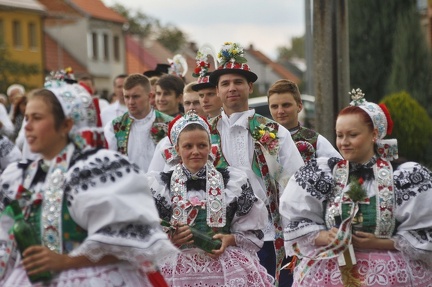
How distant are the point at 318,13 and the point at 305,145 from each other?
282 centimetres

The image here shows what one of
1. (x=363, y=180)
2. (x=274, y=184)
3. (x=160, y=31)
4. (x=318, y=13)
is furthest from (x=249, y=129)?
(x=160, y=31)

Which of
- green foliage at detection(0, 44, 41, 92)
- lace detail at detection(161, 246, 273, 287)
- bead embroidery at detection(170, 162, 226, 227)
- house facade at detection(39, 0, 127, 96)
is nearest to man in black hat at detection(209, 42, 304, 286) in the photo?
bead embroidery at detection(170, 162, 226, 227)

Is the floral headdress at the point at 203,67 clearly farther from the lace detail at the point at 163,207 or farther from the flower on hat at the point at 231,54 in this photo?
the lace detail at the point at 163,207

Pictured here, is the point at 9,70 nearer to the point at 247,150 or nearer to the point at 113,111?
the point at 113,111

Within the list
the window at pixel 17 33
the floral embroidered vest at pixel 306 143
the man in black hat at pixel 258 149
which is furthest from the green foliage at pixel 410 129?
the window at pixel 17 33

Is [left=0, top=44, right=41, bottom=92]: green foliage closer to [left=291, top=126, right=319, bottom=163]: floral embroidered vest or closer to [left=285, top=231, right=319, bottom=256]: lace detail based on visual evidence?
[left=291, top=126, right=319, bottom=163]: floral embroidered vest

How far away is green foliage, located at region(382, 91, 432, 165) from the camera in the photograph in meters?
19.8

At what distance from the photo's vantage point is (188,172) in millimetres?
8602

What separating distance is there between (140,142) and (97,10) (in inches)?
2446

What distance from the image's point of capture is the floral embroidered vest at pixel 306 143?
10375 millimetres

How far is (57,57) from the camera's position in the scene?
69.2 meters

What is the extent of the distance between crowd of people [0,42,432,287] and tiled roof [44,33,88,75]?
5738 cm

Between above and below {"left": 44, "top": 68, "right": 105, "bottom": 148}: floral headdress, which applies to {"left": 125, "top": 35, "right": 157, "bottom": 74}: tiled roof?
above

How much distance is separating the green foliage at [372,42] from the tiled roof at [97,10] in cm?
4167
